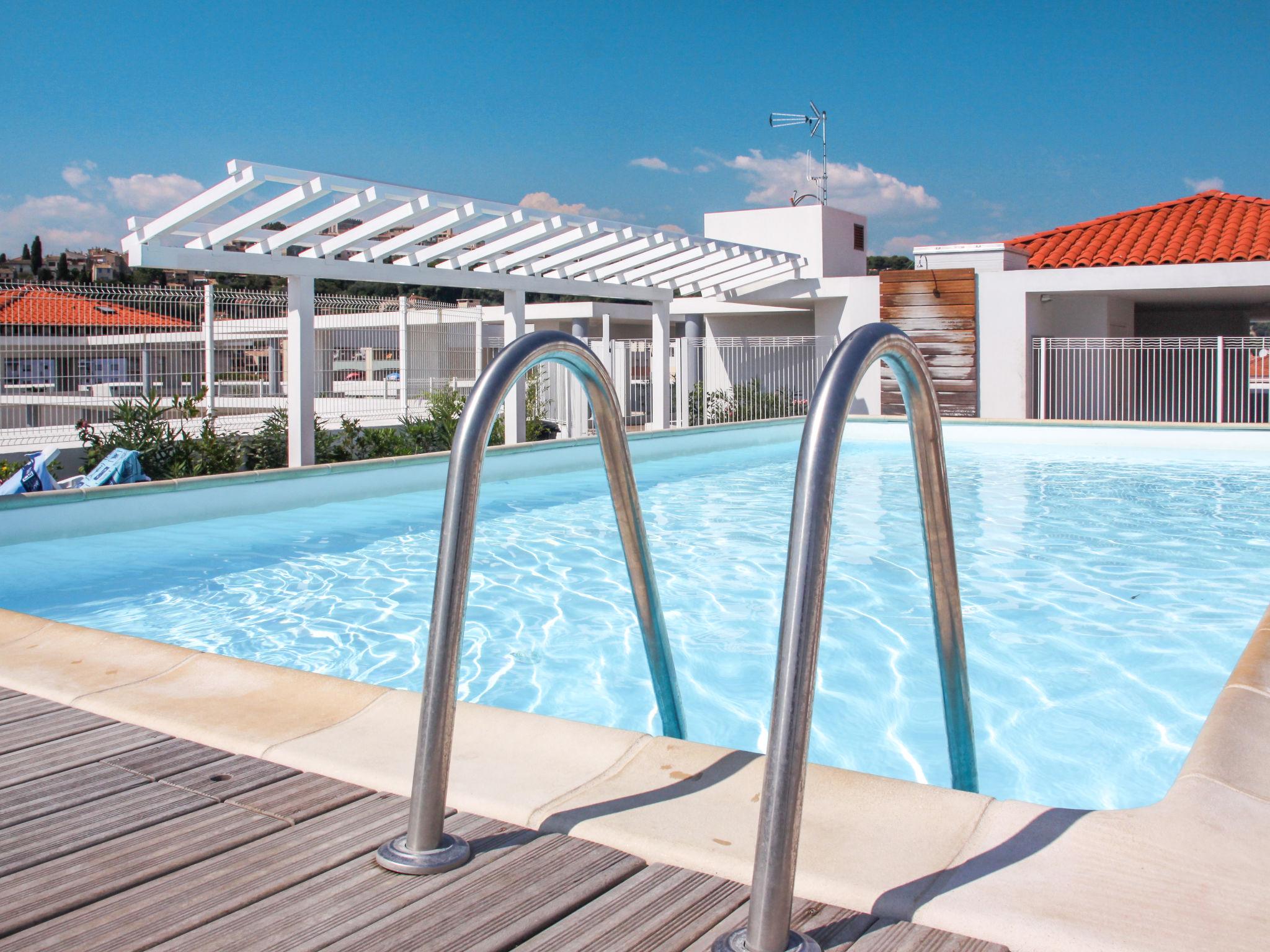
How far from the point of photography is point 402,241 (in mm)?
12680

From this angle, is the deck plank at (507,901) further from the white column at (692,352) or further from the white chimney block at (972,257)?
the white chimney block at (972,257)

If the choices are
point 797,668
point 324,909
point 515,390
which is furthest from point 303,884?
point 515,390

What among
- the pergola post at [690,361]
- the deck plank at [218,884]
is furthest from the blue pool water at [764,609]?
the pergola post at [690,361]

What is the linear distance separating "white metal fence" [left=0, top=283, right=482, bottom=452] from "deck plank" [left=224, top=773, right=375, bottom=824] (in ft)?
36.0

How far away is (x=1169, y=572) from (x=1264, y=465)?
855 centimetres

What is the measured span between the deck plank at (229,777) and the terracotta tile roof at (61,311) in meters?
11.1

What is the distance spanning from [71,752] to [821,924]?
196 centimetres

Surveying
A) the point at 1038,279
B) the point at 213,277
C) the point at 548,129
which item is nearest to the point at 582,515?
the point at 1038,279

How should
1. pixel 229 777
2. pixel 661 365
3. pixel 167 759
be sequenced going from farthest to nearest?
1. pixel 661 365
2. pixel 167 759
3. pixel 229 777

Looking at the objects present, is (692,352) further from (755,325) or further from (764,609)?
(764,609)

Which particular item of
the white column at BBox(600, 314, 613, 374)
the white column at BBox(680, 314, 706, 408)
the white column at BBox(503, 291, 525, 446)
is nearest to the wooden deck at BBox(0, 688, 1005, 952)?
the white column at BBox(503, 291, 525, 446)

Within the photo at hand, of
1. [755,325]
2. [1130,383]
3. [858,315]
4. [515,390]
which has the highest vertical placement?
[755,325]

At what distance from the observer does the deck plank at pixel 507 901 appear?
1.68 m

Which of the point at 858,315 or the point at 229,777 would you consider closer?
the point at 229,777
